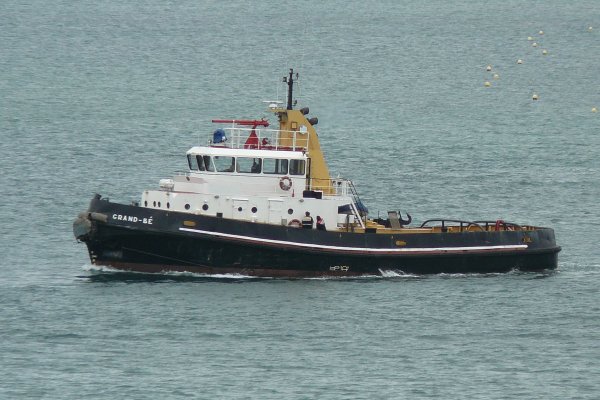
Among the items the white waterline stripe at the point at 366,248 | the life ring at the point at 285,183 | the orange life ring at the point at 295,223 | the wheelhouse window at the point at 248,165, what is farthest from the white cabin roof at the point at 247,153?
the white waterline stripe at the point at 366,248

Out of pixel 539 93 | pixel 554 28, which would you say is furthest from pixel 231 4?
pixel 539 93

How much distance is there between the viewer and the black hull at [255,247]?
187 feet

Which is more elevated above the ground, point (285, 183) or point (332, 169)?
point (285, 183)

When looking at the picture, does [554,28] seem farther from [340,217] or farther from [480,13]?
[340,217]

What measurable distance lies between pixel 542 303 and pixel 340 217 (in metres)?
6.95

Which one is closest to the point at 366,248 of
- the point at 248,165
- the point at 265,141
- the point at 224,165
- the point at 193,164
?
the point at 248,165

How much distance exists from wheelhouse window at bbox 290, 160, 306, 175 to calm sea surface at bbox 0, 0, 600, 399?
3584 millimetres

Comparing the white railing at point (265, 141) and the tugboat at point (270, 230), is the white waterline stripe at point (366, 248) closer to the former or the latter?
the tugboat at point (270, 230)

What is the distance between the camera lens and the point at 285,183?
193ft

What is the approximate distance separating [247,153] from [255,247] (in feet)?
10.1

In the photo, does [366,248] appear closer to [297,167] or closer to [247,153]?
[297,167]

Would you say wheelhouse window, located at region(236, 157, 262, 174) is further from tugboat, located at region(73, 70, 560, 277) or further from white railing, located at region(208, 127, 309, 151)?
white railing, located at region(208, 127, 309, 151)

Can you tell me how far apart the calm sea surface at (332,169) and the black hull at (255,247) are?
546 millimetres

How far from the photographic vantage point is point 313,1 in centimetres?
18438
